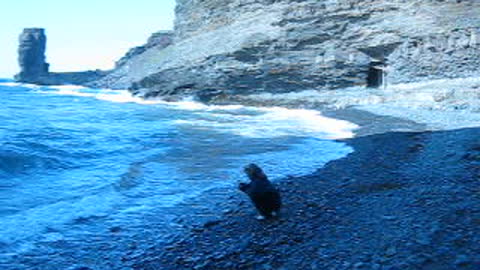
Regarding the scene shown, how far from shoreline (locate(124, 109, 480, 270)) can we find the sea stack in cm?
9296

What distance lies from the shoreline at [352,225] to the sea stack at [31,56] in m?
93.0

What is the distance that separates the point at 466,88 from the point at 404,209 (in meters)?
14.5

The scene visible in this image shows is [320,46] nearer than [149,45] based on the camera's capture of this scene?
Yes

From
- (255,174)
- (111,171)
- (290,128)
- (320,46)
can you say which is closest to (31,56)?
(320,46)

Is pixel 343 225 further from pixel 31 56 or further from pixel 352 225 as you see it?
pixel 31 56

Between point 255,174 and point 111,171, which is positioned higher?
point 255,174

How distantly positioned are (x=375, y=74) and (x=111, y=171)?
1959cm

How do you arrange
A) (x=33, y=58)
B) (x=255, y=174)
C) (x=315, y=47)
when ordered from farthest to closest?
(x=33, y=58)
(x=315, y=47)
(x=255, y=174)

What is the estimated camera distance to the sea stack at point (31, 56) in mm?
88562

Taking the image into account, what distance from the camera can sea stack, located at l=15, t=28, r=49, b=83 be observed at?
88562 mm

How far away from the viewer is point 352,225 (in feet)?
16.1

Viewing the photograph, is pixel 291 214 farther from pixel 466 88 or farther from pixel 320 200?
pixel 466 88

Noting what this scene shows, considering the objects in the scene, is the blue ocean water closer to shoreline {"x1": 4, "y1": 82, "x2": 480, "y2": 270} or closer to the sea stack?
shoreline {"x1": 4, "y1": 82, "x2": 480, "y2": 270}

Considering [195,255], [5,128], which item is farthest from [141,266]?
[5,128]
